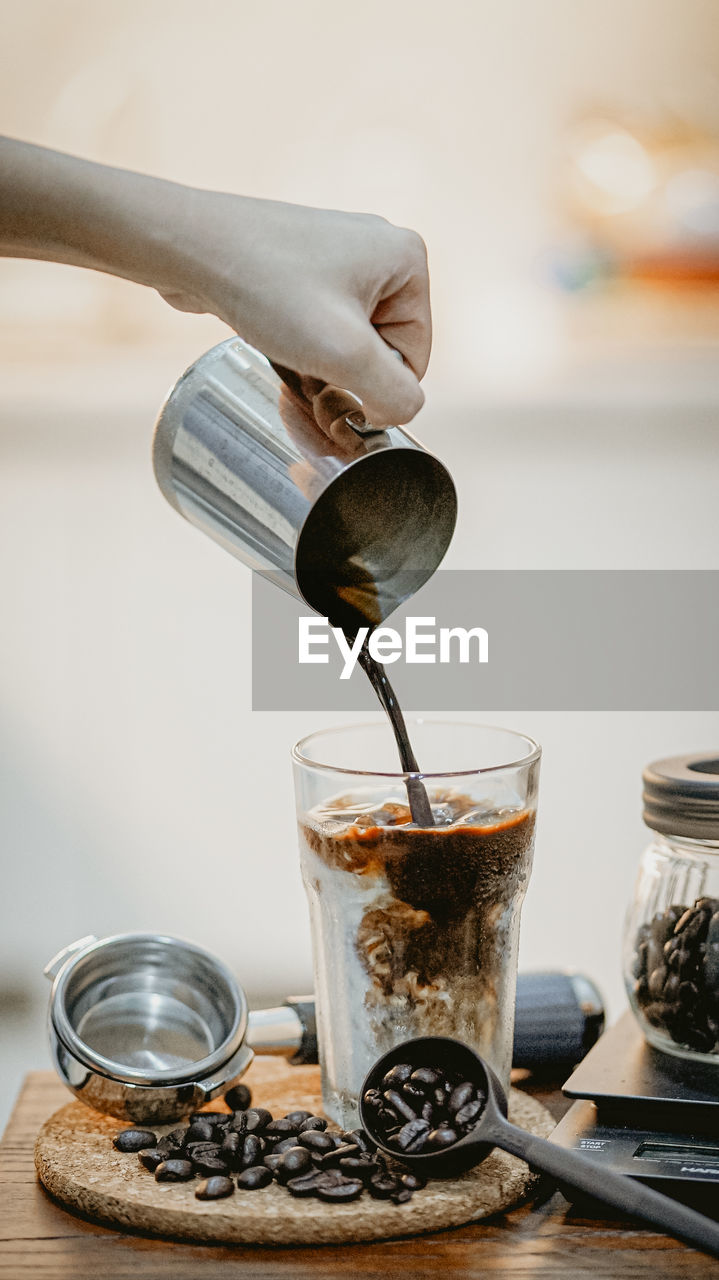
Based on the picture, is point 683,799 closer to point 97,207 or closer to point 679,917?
point 679,917

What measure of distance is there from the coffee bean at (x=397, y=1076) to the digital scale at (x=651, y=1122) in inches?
4.2

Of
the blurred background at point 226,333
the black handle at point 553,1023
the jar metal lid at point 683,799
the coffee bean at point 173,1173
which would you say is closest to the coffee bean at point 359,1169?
the coffee bean at point 173,1173

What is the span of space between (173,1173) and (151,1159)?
3 cm

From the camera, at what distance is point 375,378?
0.74 m

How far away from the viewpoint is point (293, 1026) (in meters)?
0.95

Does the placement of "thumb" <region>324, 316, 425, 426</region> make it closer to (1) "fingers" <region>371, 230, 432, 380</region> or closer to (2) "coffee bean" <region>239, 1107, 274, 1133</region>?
(1) "fingers" <region>371, 230, 432, 380</region>

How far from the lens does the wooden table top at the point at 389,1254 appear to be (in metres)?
0.68

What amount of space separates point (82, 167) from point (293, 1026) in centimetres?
67

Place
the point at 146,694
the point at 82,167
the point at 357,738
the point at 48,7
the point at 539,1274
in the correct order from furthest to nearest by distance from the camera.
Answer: the point at 146,694, the point at 48,7, the point at 357,738, the point at 82,167, the point at 539,1274

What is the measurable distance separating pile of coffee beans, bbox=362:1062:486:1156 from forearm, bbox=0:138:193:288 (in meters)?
0.57

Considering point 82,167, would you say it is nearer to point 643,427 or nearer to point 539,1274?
point 539,1274

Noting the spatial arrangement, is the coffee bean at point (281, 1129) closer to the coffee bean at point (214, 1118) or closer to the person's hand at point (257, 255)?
the coffee bean at point (214, 1118)

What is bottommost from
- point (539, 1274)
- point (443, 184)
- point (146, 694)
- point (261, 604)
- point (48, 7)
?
point (539, 1274)

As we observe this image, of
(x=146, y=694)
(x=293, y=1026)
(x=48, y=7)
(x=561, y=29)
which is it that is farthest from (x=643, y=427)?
(x=293, y=1026)
